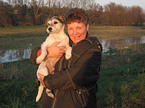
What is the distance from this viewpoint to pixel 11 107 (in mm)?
3611

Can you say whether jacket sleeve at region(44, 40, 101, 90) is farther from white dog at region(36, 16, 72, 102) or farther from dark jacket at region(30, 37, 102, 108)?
white dog at region(36, 16, 72, 102)

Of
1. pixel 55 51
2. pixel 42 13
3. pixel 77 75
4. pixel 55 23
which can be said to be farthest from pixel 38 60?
pixel 42 13

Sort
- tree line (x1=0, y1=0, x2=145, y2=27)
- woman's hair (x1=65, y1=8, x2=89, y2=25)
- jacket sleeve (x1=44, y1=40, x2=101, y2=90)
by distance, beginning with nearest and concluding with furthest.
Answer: jacket sleeve (x1=44, y1=40, x2=101, y2=90)
woman's hair (x1=65, y1=8, x2=89, y2=25)
tree line (x1=0, y1=0, x2=145, y2=27)

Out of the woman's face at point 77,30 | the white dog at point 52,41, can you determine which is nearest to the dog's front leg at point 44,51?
the white dog at point 52,41

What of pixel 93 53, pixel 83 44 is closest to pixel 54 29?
pixel 83 44

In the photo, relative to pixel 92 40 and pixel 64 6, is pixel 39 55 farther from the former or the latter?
pixel 64 6

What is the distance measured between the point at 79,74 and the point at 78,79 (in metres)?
0.06

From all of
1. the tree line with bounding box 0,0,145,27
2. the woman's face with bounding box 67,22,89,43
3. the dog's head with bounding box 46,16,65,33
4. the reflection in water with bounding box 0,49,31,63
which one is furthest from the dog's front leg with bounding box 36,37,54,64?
the tree line with bounding box 0,0,145,27

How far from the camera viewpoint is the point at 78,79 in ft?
5.09

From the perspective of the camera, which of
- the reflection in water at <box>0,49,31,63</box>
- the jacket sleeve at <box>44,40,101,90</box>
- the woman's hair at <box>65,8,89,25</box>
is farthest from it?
the reflection in water at <box>0,49,31,63</box>

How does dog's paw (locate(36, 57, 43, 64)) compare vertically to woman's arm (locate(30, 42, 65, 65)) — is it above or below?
below

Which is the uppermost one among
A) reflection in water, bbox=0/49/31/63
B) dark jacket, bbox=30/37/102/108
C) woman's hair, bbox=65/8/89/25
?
woman's hair, bbox=65/8/89/25

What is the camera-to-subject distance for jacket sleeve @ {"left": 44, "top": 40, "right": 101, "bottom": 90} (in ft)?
5.08

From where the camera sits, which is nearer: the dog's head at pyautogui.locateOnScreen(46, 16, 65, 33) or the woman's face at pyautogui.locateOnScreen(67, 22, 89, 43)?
the woman's face at pyautogui.locateOnScreen(67, 22, 89, 43)
